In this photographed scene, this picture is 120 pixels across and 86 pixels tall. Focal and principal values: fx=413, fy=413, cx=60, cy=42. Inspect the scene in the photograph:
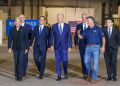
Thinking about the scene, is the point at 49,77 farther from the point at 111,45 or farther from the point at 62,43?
the point at 111,45

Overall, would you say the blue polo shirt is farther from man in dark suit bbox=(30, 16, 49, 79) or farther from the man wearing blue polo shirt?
man in dark suit bbox=(30, 16, 49, 79)

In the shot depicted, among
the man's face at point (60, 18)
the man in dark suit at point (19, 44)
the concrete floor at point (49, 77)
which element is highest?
the man's face at point (60, 18)

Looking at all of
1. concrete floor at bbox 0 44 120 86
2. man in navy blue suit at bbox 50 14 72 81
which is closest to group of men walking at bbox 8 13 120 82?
man in navy blue suit at bbox 50 14 72 81

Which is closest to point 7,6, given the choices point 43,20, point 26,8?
→ point 26,8

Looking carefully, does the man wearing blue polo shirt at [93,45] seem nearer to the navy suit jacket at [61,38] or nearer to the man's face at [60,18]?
the navy suit jacket at [61,38]

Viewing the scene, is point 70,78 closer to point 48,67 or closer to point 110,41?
point 110,41

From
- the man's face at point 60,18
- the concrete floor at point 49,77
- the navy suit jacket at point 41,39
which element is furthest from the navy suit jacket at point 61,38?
the concrete floor at point 49,77

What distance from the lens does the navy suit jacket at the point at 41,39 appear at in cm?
1214

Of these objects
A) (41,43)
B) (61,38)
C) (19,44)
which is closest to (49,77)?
(41,43)

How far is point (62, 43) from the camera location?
11.9 metres

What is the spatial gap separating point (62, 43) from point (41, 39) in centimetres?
68

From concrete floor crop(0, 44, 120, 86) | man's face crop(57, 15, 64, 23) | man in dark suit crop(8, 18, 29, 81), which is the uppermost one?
man's face crop(57, 15, 64, 23)

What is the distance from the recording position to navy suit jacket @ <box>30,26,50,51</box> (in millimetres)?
12141

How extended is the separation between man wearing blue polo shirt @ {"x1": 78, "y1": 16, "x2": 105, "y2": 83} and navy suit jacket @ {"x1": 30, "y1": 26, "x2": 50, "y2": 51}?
125 centimetres
